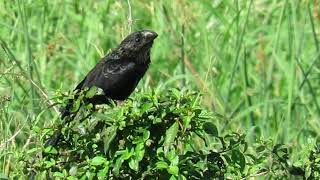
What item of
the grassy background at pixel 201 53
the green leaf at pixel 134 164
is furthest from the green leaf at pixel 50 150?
the grassy background at pixel 201 53

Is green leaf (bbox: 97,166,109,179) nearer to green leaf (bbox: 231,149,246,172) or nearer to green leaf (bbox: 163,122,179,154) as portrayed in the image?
green leaf (bbox: 163,122,179,154)

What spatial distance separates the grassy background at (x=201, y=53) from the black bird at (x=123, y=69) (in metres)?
0.08

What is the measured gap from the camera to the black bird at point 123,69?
448 cm

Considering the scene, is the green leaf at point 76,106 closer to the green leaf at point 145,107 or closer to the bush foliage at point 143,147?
the bush foliage at point 143,147

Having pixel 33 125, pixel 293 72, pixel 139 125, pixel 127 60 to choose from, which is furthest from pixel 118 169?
pixel 293 72

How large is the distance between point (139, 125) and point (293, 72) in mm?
1796

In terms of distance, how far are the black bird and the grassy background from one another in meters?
0.08

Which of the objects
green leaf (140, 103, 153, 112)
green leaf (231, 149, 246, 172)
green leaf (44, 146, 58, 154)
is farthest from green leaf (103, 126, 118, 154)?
green leaf (231, 149, 246, 172)

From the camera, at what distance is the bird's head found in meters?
4.61

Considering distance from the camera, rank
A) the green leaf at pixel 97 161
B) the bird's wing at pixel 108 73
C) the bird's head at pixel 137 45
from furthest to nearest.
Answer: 1. the bird's head at pixel 137 45
2. the bird's wing at pixel 108 73
3. the green leaf at pixel 97 161

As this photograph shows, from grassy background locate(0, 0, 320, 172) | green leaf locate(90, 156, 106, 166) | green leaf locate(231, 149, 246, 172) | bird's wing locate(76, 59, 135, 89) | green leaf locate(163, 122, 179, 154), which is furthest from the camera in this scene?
grassy background locate(0, 0, 320, 172)

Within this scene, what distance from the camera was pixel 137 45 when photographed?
181 inches

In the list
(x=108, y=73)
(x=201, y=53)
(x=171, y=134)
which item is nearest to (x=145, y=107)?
(x=171, y=134)

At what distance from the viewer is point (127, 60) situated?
464 centimetres
